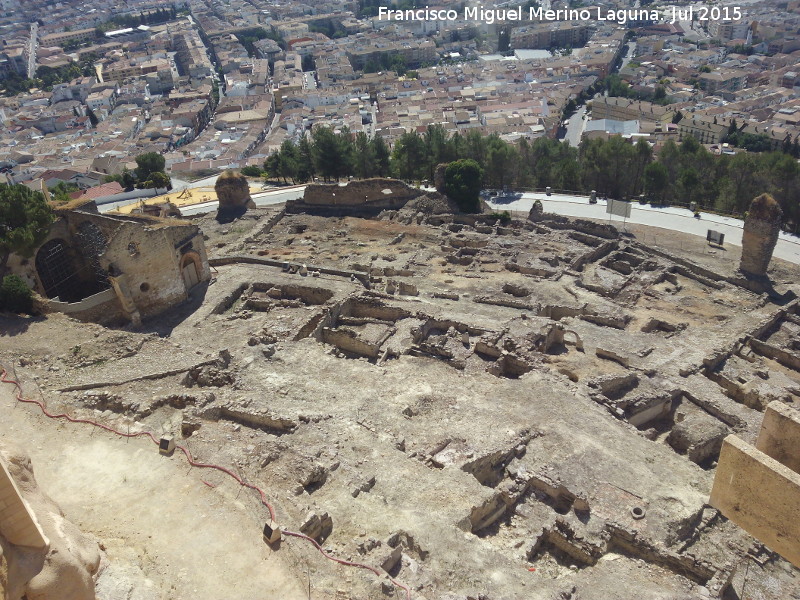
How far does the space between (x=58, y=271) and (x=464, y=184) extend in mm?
27160

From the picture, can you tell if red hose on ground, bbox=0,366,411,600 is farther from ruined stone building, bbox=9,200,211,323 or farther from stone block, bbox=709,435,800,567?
ruined stone building, bbox=9,200,211,323

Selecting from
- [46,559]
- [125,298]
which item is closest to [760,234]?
[125,298]

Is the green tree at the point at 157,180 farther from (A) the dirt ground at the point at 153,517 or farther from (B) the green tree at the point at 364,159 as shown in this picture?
(A) the dirt ground at the point at 153,517

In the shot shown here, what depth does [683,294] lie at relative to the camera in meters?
33.4

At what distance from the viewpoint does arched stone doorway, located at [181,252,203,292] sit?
2925 centimetres

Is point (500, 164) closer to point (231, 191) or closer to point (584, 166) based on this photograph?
point (584, 166)

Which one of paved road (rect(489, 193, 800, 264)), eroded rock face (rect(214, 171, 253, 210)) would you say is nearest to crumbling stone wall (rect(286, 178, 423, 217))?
eroded rock face (rect(214, 171, 253, 210))

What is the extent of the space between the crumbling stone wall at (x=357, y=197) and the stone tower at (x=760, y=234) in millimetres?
22374

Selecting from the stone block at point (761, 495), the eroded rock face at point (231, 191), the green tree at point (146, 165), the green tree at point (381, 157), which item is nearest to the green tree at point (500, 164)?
the green tree at point (381, 157)

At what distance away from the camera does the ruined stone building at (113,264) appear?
26.0 metres

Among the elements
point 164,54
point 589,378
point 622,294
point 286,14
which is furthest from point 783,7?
point 589,378

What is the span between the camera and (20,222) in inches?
1014

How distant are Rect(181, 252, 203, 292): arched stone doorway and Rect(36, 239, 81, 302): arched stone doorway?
16.8ft

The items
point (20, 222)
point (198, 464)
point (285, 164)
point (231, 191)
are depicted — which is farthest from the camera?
point (285, 164)
